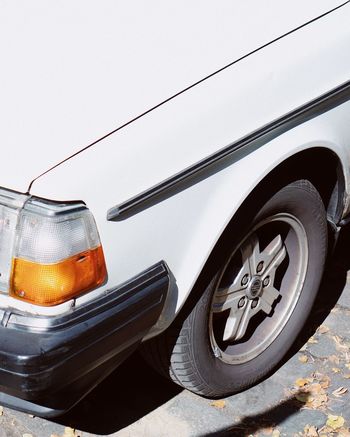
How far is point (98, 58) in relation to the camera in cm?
291

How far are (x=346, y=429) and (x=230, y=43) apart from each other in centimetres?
157

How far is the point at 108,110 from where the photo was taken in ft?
8.91

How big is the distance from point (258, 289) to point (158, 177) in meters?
0.94

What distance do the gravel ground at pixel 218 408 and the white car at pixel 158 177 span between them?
4.7 inches

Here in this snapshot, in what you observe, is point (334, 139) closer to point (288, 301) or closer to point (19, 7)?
point (288, 301)

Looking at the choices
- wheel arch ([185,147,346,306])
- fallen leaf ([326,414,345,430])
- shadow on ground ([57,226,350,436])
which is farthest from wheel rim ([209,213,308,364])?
fallen leaf ([326,414,345,430])

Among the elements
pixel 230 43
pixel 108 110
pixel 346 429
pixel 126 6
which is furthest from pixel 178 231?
pixel 346 429

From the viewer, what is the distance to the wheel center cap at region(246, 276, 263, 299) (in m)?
3.46

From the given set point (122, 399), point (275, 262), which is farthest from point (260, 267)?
point (122, 399)

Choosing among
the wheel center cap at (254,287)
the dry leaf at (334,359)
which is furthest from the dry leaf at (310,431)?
the wheel center cap at (254,287)

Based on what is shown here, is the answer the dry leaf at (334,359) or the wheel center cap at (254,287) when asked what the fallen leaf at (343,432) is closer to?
the dry leaf at (334,359)

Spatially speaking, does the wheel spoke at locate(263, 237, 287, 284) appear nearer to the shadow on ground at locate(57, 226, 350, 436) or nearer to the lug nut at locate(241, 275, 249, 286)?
the lug nut at locate(241, 275, 249, 286)

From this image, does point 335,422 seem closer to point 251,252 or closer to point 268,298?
point 268,298

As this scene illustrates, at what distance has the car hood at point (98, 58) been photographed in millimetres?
2645
